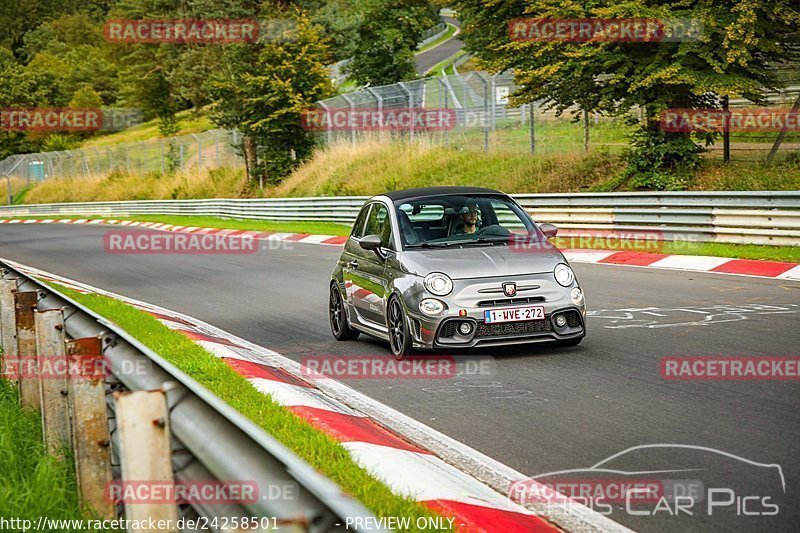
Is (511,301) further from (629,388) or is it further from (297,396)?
(297,396)

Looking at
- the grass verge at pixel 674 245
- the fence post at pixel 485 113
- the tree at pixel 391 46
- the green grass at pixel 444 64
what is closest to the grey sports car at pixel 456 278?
the grass verge at pixel 674 245

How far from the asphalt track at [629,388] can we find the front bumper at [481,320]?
0.22 metres

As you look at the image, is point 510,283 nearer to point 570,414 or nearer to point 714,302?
point 570,414

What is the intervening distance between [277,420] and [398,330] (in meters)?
2.99

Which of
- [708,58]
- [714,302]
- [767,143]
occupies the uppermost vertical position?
[708,58]

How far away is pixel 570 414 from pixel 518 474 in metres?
1.42

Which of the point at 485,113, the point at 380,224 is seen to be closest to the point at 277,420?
the point at 380,224

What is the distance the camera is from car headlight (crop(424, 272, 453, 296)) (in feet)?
30.5

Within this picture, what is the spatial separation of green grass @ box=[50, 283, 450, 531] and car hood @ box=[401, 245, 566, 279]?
78.1 inches

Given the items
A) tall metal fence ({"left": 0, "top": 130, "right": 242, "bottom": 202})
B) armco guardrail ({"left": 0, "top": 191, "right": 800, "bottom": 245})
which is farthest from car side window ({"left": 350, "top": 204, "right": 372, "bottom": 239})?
tall metal fence ({"left": 0, "top": 130, "right": 242, "bottom": 202})

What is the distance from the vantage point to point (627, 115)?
21594 millimetres

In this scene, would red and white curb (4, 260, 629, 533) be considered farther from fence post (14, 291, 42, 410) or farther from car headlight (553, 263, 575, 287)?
car headlight (553, 263, 575, 287)

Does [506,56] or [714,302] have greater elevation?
[506,56]

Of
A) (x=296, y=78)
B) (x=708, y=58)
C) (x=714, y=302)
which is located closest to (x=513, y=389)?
(x=714, y=302)
